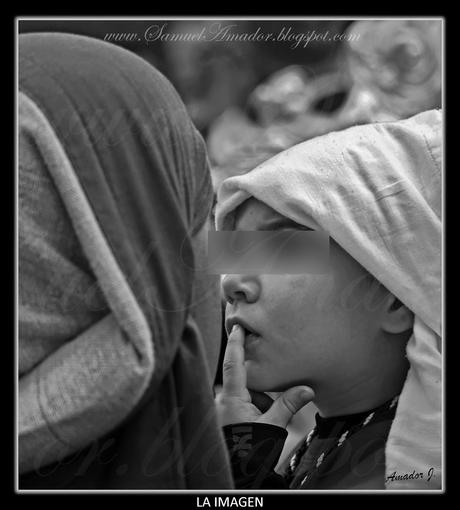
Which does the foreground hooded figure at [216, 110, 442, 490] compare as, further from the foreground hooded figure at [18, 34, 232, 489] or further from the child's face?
the foreground hooded figure at [18, 34, 232, 489]

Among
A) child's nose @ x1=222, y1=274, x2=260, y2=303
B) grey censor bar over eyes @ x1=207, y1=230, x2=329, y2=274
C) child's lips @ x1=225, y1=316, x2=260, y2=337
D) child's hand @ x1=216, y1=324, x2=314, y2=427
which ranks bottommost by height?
child's hand @ x1=216, y1=324, x2=314, y2=427

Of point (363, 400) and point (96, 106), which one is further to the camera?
point (363, 400)

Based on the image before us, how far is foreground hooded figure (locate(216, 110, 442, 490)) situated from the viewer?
113cm

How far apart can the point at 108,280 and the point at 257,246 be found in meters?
0.28

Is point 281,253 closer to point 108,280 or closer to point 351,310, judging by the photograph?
point 351,310

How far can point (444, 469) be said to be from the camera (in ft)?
3.81

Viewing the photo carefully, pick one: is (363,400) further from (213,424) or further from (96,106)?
(96,106)

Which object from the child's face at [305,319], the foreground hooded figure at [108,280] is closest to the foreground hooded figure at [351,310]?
the child's face at [305,319]

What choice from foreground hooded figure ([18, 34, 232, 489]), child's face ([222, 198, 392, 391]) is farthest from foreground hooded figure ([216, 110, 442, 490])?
foreground hooded figure ([18, 34, 232, 489])

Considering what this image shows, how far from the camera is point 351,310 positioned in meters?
1.15

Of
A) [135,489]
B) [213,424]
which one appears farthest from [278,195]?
[135,489]

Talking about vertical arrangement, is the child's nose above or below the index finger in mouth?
above

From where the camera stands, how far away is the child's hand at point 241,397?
1151mm

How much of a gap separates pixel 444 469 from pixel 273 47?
66 centimetres
